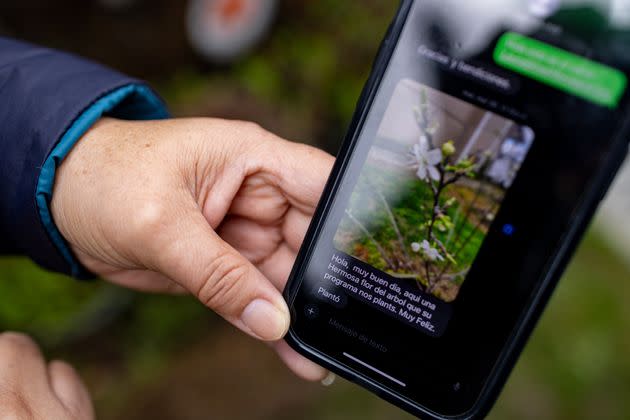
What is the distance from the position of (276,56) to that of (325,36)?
304 millimetres

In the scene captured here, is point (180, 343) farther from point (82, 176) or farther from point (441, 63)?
point (441, 63)

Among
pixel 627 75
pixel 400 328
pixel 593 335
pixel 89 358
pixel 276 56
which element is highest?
pixel 627 75

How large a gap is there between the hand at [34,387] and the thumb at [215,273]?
440 mm

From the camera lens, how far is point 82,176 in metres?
1.59

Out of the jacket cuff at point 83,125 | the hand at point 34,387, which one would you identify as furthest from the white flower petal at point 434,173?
the hand at point 34,387

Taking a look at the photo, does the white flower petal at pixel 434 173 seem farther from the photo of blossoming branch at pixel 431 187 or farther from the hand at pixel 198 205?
the hand at pixel 198 205

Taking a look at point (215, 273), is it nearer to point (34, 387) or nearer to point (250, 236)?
point (250, 236)

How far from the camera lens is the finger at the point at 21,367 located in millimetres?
1566

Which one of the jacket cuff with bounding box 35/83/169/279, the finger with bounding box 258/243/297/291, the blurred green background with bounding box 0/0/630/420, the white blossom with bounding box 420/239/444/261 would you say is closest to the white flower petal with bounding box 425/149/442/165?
the white blossom with bounding box 420/239/444/261

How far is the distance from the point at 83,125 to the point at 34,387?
672 mm

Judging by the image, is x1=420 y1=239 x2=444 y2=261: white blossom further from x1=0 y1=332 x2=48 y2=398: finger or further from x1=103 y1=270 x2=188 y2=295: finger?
x1=0 y1=332 x2=48 y2=398: finger

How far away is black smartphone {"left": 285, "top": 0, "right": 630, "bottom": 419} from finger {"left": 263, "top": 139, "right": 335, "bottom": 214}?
0.13 m

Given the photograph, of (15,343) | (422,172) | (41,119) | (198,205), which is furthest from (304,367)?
(41,119)

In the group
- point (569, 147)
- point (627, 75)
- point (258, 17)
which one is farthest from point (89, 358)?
point (627, 75)
